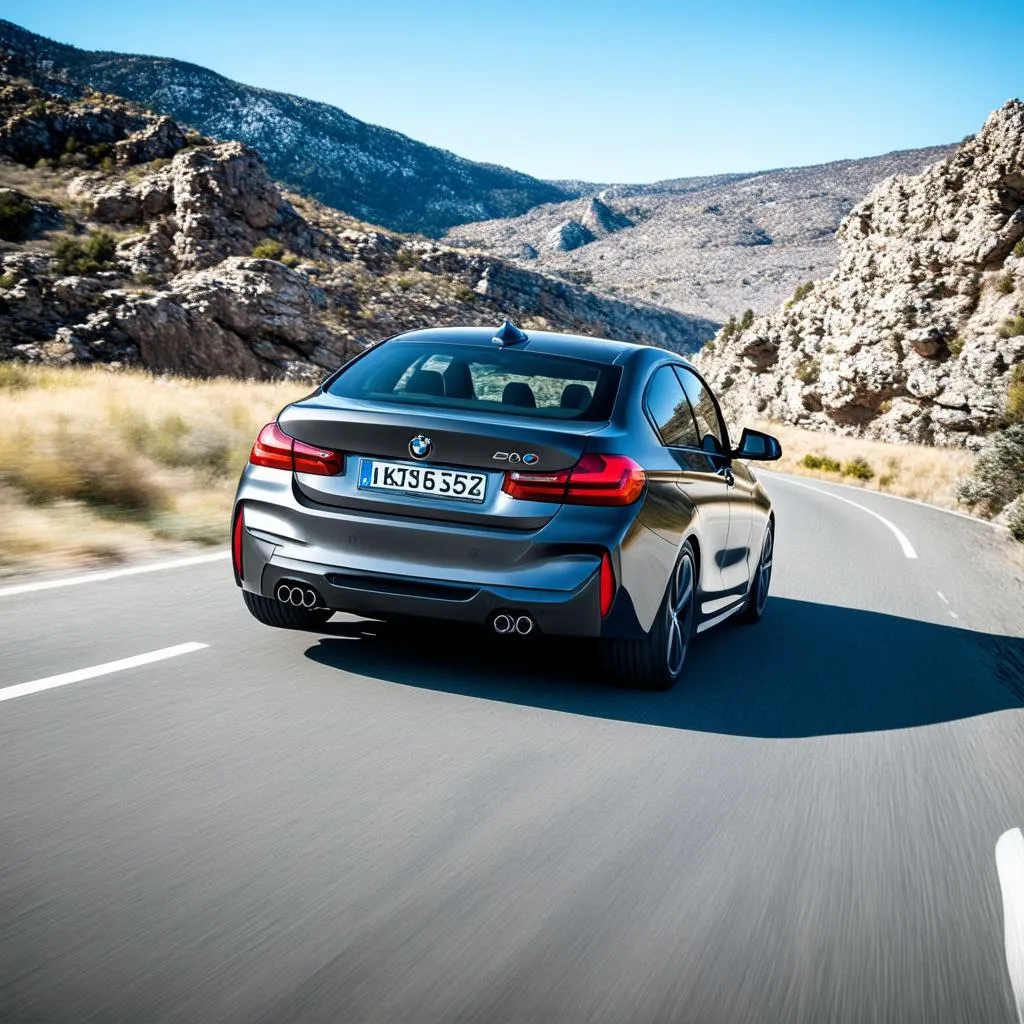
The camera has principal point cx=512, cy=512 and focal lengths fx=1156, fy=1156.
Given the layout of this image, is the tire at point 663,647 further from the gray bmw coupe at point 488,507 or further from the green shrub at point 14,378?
the green shrub at point 14,378

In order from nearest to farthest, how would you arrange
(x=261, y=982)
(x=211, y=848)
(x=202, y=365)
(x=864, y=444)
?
(x=261, y=982) → (x=211, y=848) → (x=202, y=365) → (x=864, y=444)

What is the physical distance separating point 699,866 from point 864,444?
41318mm

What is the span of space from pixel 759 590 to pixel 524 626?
3405 millimetres

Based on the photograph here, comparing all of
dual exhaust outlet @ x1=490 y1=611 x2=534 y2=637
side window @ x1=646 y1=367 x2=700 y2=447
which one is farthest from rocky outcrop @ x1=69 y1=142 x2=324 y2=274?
dual exhaust outlet @ x1=490 y1=611 x2=534 y2=637

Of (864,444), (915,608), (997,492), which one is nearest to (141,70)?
(864,444)

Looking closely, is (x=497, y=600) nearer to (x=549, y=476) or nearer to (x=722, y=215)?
(x=549, y=476)

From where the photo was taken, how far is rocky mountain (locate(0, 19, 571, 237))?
11875 cm

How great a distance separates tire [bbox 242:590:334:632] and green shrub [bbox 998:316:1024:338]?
4309cm

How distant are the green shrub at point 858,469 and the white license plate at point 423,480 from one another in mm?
30263

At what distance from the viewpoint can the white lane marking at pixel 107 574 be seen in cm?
664

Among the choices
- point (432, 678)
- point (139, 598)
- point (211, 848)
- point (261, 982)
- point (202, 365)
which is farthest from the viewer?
point (202, 365)

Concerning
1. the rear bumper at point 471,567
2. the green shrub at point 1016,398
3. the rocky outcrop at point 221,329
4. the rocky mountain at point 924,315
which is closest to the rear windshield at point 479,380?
the rear bumper at point 471,567

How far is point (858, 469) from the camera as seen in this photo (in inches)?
1336

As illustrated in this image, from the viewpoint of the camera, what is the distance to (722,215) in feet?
458
